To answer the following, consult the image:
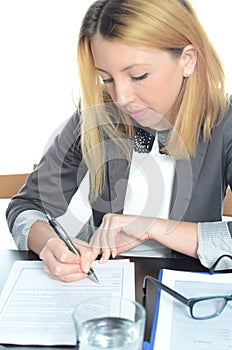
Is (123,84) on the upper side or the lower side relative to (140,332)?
upper

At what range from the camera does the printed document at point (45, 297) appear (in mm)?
826

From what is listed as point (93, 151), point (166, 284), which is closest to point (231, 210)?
point (93, 151)

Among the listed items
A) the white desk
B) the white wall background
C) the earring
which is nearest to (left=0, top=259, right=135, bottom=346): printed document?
the earring

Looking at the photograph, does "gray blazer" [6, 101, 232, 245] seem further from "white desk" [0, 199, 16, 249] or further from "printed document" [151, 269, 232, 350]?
"white desk" [0, 199, 16, 249]

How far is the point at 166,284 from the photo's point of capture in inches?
38.9

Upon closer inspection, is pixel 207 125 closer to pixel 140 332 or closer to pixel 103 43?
pixel 103 43

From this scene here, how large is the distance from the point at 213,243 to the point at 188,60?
15.7 inches

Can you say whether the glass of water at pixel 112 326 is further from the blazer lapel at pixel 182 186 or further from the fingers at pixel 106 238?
the blazer lapel at pixel 182 186

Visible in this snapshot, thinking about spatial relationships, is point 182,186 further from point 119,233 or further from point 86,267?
point 86,267

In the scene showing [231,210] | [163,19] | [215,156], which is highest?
[163,19]

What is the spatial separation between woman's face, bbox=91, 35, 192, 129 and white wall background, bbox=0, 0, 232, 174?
1276 mm

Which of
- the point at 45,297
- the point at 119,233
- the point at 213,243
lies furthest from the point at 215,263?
the point at 45,297

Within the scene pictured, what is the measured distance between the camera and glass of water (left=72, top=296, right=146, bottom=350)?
69 cm

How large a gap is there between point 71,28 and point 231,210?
141cm
